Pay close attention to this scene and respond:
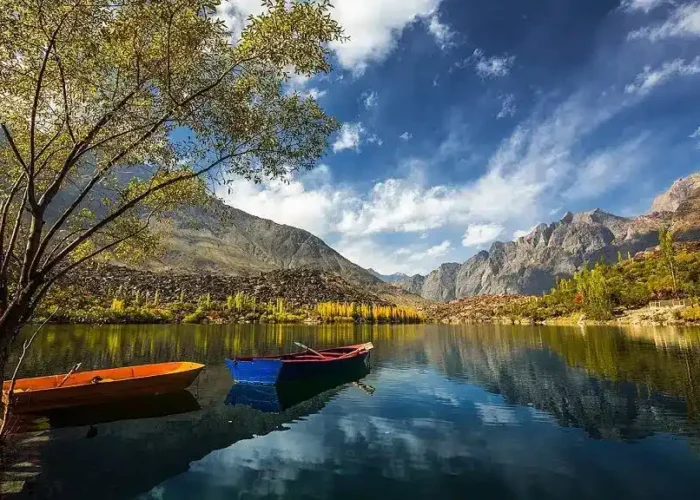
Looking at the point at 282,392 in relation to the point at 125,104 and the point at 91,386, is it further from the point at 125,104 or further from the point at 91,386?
the point at 125,104

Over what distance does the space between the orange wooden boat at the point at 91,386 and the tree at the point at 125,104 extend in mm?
8524

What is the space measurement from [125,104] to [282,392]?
23.3m

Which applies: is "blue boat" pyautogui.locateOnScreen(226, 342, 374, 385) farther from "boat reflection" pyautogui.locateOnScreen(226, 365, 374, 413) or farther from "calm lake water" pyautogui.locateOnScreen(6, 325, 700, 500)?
"calm lake water" pyautogui.locateOnScreen(6, 325, 700, 500)

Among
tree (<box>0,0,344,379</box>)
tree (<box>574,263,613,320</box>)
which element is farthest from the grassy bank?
tree (<box>574,263,613,320</box>)

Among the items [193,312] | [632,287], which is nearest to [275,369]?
[193,312]

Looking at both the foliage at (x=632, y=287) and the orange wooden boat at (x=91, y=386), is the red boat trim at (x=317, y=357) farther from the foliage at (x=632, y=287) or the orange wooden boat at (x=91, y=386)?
the foliage at (x=632, y=287)

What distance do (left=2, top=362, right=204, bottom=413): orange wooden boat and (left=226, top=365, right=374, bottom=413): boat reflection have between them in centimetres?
412

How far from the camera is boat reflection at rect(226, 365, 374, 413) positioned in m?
26.3

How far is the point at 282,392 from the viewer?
3047 cm

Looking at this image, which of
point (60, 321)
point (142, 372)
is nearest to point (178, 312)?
point (60, 321)

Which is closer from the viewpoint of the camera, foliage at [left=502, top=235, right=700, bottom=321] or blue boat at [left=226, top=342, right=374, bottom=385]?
blue boat at [left=226, top=342, right=374, bottom=385]

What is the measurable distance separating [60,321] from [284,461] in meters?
103

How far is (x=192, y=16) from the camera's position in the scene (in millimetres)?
13117

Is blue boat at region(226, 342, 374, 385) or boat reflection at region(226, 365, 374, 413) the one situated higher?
blue boat at region(226, 342, 374, 385)
